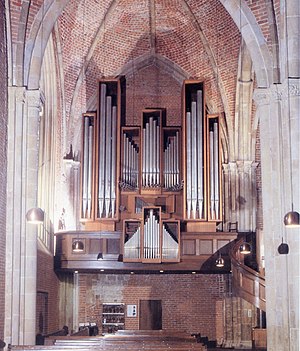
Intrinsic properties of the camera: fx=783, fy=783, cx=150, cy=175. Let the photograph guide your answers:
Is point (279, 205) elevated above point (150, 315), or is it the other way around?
point (279, 205)

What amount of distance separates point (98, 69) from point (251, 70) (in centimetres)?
511

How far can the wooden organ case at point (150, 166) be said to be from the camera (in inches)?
895

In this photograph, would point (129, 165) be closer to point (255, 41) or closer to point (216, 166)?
point (216, 166)

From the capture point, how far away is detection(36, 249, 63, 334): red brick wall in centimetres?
1981

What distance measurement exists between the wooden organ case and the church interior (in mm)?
44

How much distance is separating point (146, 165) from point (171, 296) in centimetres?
510

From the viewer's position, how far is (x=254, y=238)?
23.5 m

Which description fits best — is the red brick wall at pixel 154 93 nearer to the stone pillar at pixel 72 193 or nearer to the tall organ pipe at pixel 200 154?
the stone pillar at pixel 72 193

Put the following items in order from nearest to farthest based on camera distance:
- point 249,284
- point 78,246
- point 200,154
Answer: point 249,284, point 78,246, point 200,154

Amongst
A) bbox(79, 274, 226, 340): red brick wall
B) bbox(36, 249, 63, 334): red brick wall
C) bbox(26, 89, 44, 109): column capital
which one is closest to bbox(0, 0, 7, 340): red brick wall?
bbox(26, 89, 44, 109): column capital

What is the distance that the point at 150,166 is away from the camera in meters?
23.5

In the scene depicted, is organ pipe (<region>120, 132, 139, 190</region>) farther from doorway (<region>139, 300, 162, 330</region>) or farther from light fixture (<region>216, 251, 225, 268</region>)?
doorway (<region>139, 300, 162, 330</region>)

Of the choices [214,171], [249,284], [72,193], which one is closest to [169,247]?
A: [249,284]

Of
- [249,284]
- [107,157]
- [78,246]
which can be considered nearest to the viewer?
[249,284]
